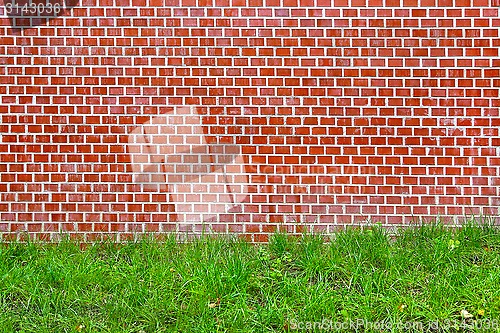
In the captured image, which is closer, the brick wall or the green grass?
the green grass

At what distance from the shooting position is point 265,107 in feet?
17.3

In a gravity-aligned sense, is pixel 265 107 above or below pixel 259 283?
above

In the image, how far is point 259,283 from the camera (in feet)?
15.0

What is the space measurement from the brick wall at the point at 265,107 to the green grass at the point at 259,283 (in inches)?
11.7

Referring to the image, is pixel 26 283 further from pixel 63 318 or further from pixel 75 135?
pixel 75 135

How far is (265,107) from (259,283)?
151cm

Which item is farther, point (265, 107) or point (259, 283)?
point (265, 107)

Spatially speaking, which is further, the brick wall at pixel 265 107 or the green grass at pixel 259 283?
the brick wall at pixel 265 107

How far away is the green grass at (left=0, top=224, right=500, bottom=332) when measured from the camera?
427 centimetres

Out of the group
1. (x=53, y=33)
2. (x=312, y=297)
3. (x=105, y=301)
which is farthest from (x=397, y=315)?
(x=53, y=33)

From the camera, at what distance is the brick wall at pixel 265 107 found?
524 centimetres

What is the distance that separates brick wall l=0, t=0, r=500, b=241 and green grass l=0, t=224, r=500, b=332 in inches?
11.7

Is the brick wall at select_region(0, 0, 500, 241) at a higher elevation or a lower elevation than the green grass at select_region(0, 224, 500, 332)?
higher

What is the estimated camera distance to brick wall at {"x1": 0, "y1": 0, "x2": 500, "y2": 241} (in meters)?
5.24
